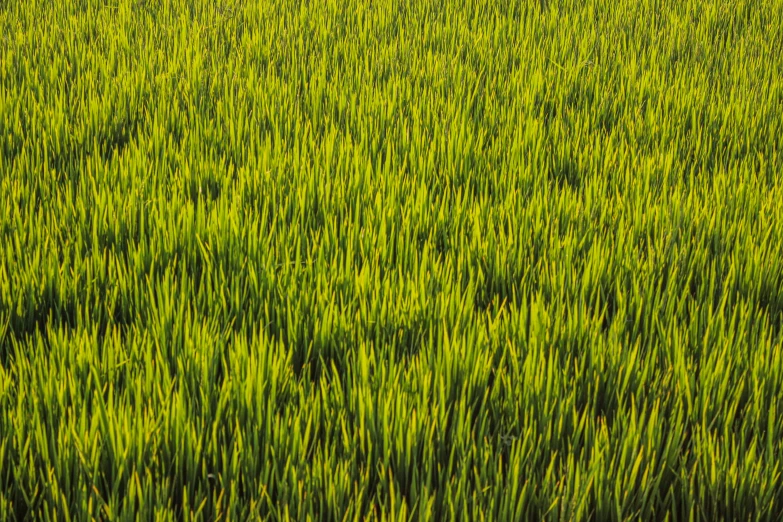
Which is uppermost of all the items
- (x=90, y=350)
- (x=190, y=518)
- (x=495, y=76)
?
(x=495, y=76)

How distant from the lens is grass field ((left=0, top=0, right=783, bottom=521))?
1185 millimetres

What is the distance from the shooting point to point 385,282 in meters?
1.62

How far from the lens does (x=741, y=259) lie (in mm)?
1838

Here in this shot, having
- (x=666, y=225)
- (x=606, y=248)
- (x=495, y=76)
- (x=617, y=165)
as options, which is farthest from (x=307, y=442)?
(x=495, y=76)

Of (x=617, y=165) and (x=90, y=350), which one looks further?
(x=617, y=165)

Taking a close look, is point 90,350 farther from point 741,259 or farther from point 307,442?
point 741,259

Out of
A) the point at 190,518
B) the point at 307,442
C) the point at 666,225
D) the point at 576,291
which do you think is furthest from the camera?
the point at 666,225

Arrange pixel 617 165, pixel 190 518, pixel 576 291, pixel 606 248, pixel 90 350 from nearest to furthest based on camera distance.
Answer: pixel 190 518, pixel 90 350, pixel 576 291, pixel 606 248, pixel 617 165

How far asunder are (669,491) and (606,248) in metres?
0.75

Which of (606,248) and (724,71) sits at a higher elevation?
(724,71)

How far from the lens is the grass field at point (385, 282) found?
1185 millimetres

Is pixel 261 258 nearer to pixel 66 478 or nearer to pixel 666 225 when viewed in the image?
pixel 66 478

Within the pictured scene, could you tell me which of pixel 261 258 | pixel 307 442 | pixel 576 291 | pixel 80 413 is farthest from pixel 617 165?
pixel 80 413

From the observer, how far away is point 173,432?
1.22 metres
